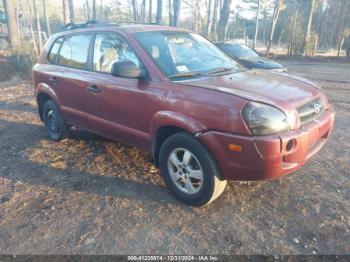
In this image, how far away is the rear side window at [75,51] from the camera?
172 inches

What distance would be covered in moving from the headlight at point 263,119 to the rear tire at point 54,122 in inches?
134

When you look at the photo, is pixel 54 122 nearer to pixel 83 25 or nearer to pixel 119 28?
pixel 83 25

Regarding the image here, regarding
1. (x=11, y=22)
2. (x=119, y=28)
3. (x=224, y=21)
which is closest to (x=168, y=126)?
(x=119, y=28)

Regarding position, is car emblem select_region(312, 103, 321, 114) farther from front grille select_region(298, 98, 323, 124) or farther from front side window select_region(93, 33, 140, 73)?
front side window select_region(93, 33, 140, 73)

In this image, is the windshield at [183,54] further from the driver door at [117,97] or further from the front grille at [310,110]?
the front grille at [310,110]

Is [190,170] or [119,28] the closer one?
[190,170]

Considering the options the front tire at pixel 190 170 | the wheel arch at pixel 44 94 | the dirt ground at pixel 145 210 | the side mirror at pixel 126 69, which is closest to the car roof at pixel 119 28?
the side mirror at pixel 126 69

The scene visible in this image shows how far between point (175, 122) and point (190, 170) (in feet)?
1.72

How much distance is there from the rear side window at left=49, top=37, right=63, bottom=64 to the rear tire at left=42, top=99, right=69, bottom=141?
2.28 feet

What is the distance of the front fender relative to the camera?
9.68ft

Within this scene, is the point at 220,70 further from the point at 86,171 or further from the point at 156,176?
the point at 86,171

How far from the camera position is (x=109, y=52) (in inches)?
157

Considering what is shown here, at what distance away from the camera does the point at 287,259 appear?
2531mm

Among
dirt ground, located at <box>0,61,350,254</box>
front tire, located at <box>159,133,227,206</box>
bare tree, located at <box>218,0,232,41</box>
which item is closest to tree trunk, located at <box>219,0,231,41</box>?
bare tree, located at <box>218,0,232,41</box>
